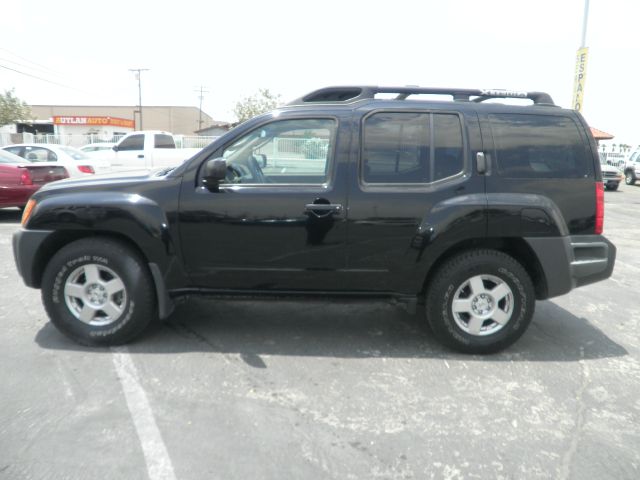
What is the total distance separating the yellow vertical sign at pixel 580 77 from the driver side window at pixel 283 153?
16273mm

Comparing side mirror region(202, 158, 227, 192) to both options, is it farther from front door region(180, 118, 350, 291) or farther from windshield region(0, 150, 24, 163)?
windshield region(0, 150, 24, 163)

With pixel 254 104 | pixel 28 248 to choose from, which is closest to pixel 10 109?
pixel 254 104

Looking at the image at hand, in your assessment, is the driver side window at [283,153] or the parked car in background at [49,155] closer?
the driver side window at [283,153]

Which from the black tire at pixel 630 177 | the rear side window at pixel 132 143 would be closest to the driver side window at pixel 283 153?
the rear side window at pixel 132 143

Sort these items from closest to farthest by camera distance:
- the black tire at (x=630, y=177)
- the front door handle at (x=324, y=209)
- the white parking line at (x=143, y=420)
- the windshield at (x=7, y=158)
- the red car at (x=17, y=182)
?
the white parking line at (x=143, y=420) < the front door handle at (x=324, y=209) < the red car at (x=17, y=182) < the windshield at (x=7, y=158) < the black tire at (x=630, y=177)

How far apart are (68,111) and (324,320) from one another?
8826cm

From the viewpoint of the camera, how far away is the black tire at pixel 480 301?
3891mm

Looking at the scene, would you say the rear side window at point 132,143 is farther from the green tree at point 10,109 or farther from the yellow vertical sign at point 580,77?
the green tree at point 10,109

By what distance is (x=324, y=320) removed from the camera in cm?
476

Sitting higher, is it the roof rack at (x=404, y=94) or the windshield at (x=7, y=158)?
→ the roof rack at (x=404, y=94)

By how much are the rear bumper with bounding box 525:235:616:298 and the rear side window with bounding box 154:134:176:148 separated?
565 inches

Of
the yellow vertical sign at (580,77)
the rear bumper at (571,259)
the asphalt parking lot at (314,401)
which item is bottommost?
the asphalt parking lot at (314,401)

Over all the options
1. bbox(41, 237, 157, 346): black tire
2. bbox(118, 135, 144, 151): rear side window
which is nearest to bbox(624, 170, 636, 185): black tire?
bbox(118, 135, 144, 151): rear side window

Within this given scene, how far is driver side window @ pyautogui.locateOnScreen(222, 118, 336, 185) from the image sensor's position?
12.9 ft
